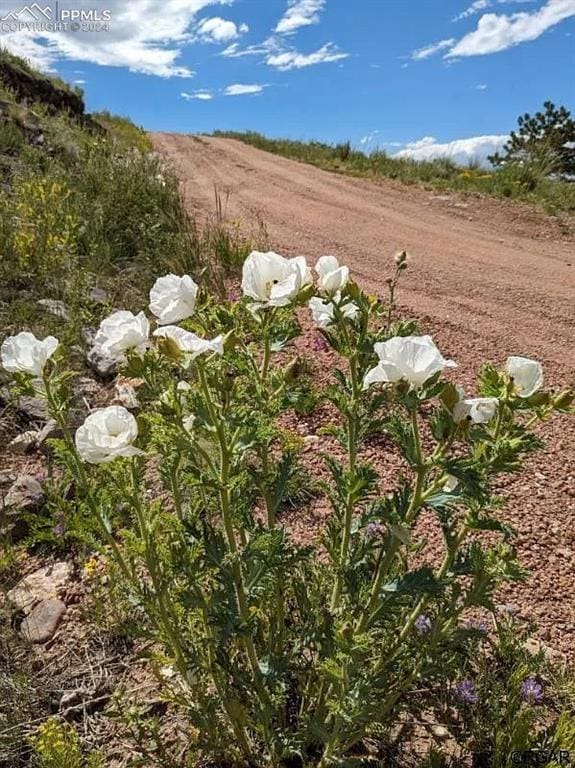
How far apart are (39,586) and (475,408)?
2.07 meters

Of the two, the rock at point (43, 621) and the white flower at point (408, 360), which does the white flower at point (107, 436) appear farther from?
the rock at point (43, 621)

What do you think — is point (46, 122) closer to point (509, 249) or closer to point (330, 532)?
point (509, 249)

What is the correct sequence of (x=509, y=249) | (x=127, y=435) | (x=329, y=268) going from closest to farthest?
(x=127, y=435), (x=329, y=268), (x=509, y=249)

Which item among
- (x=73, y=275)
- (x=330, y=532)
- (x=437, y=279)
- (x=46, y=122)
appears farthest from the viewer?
(x=46, y=122)

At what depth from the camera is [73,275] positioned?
15.1 feet

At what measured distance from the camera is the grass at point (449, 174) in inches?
384

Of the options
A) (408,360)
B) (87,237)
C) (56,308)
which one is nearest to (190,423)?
(408,360)

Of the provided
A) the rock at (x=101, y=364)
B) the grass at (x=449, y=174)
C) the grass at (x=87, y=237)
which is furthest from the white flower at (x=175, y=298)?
the grass at (x=449, y=174)

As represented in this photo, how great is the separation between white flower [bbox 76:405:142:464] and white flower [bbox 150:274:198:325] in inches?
9.2

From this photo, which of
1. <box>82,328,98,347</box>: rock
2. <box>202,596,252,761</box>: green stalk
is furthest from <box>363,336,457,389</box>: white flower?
<box>82,328,98,347</box>: rock

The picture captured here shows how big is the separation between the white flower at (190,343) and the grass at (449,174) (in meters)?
8.98

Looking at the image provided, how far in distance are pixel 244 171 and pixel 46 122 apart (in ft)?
15.9

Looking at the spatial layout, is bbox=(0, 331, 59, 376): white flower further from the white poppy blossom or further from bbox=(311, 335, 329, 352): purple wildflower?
bbox=(311, 335, 329, 352): purple wildflower

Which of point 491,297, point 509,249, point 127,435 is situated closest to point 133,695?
point 127,435
